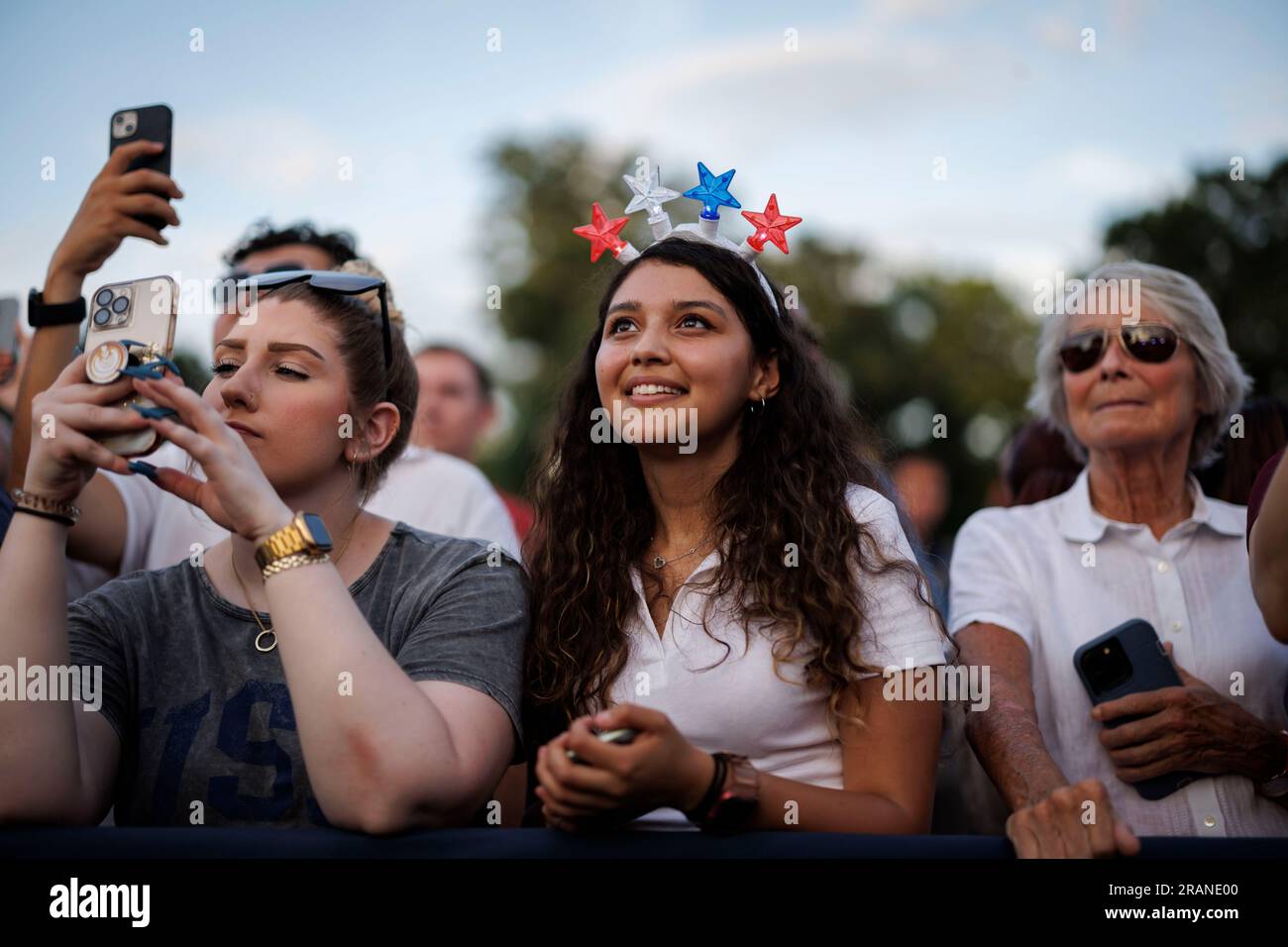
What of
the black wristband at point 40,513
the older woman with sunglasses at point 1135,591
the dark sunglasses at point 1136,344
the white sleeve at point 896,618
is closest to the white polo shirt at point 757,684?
the white sleeve at point 896,618

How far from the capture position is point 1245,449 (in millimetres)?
3982

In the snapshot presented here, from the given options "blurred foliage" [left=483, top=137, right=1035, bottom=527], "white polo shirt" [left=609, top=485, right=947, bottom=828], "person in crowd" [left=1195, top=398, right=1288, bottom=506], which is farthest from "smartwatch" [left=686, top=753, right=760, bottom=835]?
"blurred foliage" [left=483, top=137, right=1035, bottom=527]

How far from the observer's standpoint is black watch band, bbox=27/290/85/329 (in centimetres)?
335

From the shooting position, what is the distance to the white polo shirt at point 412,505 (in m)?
3.73

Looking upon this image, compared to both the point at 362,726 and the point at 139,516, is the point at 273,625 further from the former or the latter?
the point at 139,516

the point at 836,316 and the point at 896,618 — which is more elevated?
the point at 836,316

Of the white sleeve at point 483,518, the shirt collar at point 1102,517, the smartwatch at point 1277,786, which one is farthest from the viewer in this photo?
the white sleeve at point 483,518

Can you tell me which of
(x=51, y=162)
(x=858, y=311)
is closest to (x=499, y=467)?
(x=858, y=311)

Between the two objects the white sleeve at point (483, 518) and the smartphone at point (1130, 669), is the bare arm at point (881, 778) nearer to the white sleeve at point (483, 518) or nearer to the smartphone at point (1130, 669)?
the smartphone at point (1130, 669)

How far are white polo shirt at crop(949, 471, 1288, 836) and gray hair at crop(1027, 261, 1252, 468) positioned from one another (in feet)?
0.81

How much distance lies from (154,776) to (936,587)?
188 centimetres

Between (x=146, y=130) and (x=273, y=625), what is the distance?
144 centimetres

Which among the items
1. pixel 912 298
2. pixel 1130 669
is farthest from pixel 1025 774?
pixel 912 298

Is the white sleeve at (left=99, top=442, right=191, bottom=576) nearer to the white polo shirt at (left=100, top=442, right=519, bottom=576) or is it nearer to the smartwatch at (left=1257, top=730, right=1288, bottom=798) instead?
the white polo shirt at (left=100, top=442, right=519, bottom=576)
